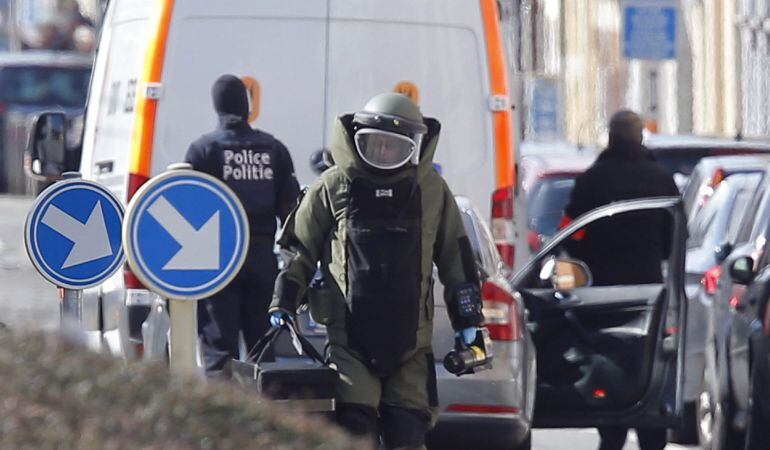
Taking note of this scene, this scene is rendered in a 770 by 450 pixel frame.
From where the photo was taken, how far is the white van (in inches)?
434

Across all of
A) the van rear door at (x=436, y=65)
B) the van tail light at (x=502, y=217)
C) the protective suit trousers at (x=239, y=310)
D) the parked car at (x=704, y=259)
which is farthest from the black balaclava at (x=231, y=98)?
the parked car at (x=704, y=259)

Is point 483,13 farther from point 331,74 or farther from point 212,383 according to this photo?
point 212,383

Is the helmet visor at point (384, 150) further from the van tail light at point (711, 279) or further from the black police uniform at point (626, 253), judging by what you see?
the van tail light at point (711, 279)

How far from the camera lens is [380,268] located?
24.6ft

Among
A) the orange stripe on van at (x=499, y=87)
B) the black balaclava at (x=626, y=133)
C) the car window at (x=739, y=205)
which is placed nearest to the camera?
the orange stripe on van at (x=499, y=87)

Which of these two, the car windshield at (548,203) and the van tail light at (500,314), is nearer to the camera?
the van tail light at (500,314)

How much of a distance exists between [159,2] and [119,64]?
2.36 ft

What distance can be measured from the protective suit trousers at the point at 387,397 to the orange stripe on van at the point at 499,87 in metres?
3.84

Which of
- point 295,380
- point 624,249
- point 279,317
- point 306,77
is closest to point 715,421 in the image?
point 624,249

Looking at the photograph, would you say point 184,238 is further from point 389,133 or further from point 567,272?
point 567,272

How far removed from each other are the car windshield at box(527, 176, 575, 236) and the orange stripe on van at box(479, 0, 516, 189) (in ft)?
15.4

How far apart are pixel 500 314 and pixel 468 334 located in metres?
1.67

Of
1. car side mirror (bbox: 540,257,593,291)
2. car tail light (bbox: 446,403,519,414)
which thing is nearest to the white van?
car side mirror (bbox: 540,257,593,291)

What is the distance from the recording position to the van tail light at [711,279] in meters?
11.6
